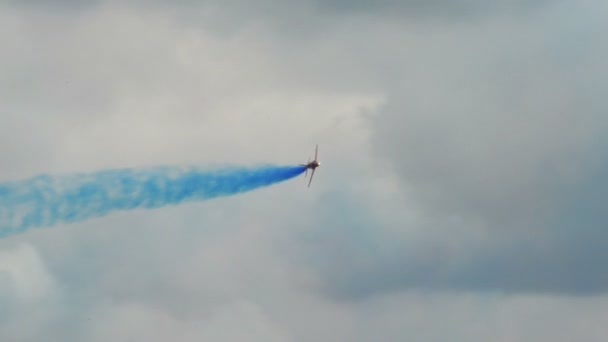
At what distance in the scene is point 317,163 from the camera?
10462cm

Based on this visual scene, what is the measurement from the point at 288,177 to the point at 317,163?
13.8 ft

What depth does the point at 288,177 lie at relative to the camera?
10206 cm
